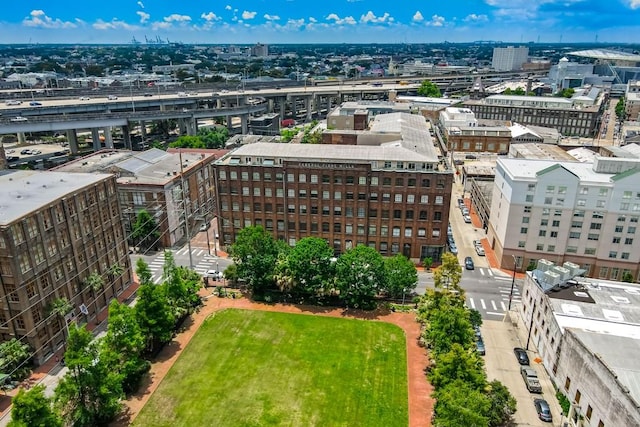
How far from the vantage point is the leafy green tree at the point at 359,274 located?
75.7 m

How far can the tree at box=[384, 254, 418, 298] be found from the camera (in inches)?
3007

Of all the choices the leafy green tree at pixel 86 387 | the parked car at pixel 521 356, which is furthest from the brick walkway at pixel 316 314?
the parked car at pixel 521 356

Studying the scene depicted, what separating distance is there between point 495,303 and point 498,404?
32239mm

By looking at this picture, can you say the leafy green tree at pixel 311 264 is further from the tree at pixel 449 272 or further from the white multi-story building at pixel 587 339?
the white multi-story building at pixel 587 339

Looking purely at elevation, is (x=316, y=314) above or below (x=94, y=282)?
below

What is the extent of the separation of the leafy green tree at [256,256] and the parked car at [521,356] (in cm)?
4105

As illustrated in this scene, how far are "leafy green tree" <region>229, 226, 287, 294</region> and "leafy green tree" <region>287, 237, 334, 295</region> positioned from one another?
11.2ft

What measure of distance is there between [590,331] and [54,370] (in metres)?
72.3

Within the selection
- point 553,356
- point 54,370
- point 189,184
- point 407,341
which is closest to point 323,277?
point 407,341

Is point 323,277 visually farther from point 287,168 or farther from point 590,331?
point 590,331

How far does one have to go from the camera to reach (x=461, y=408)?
46.5 m

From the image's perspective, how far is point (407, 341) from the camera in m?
71.2

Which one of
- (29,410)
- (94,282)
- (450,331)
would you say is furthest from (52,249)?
(450,331)

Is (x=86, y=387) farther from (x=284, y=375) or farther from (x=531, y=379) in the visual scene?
(x=531, y=379)
